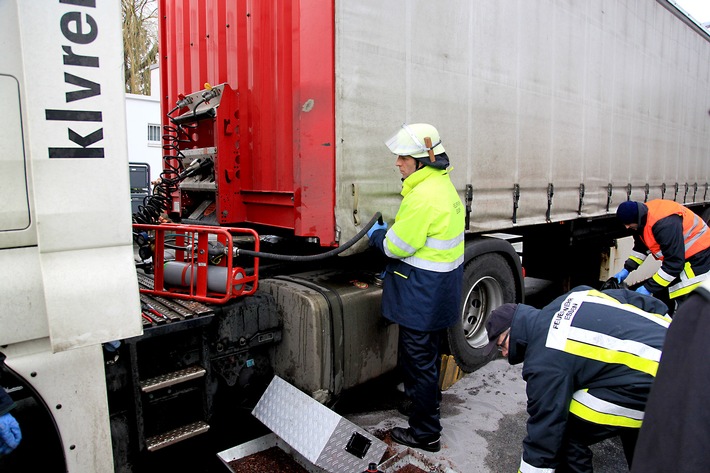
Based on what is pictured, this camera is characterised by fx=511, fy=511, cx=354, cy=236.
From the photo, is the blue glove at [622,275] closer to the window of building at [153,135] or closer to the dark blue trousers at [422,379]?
the dark blue trousers at [422,379]

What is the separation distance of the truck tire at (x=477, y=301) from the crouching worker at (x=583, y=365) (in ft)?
5.32

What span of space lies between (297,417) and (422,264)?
108 centimetres

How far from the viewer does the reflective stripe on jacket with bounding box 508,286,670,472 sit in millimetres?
1981

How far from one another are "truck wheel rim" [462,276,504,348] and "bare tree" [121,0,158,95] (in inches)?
661

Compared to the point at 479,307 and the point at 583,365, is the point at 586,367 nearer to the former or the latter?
the point at 583,365

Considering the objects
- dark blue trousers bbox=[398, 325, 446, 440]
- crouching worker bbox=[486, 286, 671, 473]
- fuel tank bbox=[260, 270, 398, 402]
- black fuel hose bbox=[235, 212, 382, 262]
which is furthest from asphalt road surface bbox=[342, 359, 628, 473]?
black fuel hose bbox=[235, 212, 382, 262]

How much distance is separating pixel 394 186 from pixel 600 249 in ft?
14.5

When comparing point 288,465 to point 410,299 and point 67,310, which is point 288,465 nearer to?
point 410,299

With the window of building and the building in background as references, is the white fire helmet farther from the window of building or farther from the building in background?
the window of building

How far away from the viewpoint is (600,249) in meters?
6.55

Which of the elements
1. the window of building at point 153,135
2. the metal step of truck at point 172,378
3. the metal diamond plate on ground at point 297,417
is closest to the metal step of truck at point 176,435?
the metal step of truck at point 172,378

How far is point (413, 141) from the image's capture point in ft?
9.62

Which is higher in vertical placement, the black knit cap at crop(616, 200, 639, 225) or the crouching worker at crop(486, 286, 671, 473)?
the black knit cap at crop(616, 200, 639, 225)

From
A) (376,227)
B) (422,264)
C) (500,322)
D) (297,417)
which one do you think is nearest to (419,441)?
(297,417)
